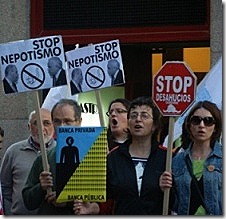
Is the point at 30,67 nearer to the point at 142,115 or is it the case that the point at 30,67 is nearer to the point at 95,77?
the point at 95,77

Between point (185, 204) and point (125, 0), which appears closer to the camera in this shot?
point (185, 204)

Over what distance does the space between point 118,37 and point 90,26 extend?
1.29ft

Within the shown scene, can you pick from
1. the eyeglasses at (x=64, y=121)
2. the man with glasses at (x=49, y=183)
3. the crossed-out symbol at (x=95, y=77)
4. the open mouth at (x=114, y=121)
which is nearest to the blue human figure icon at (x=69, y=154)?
the man with glasses at (x=49, y=183)

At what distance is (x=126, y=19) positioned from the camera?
9.65 m

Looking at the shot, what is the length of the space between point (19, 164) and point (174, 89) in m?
1.86

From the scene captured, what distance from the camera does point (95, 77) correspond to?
6.90 meters

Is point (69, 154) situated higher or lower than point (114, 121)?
lower

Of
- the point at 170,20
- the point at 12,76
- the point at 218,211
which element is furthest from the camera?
the point at 170,20

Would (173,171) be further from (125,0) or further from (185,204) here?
(125,0)

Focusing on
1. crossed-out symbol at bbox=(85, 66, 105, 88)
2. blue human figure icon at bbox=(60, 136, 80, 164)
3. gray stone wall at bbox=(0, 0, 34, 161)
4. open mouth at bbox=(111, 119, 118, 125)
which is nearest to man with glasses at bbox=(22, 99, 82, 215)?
blue human figure icon at bbox=(60, 136, 80, 164)

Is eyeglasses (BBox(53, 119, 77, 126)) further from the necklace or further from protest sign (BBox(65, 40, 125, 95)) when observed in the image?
the necklace

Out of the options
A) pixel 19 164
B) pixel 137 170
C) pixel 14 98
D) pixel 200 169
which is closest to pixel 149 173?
pixel 137 170

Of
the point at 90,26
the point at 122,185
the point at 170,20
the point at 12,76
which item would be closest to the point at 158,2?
the point at 170,20

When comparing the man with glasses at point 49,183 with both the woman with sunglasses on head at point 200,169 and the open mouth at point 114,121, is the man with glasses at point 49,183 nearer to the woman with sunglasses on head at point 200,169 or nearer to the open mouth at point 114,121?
the open mouth at point 114,121
